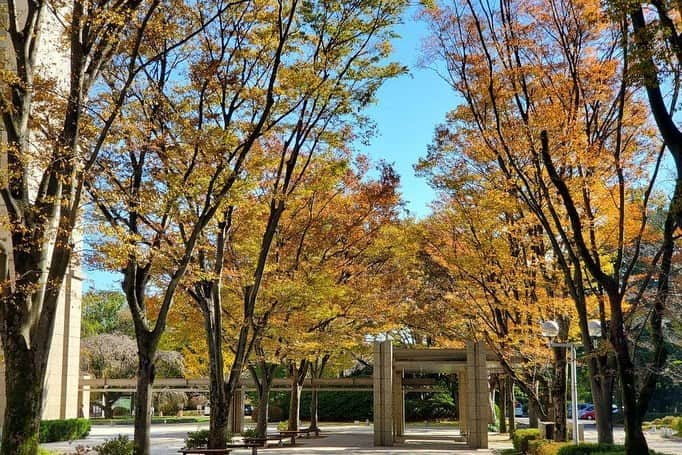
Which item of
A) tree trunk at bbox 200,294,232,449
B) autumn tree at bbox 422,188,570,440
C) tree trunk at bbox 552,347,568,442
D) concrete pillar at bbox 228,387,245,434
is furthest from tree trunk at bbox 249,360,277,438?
tree trunk at bbox 552,347,568,442

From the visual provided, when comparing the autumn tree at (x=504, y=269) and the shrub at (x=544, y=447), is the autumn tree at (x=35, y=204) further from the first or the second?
the shrub at (x=544, y=447)

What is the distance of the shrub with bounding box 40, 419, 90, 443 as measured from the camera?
22.7 meters

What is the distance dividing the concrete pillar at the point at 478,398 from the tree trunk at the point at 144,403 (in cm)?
1196

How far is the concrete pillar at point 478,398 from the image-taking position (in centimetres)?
2078

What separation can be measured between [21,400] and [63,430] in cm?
1762

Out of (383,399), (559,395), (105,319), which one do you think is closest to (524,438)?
(559,395)

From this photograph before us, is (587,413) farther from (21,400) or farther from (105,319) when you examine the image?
(21,400)

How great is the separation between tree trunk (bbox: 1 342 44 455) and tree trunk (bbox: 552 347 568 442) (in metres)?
10.6

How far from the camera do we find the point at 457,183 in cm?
1432

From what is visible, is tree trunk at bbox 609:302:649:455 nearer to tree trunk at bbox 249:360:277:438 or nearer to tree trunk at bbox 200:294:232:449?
Answer: tree trunk at bbox 200:294:232:449

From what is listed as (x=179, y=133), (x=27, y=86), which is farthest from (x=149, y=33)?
(x=27, y=86)

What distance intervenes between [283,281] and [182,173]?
447 centimetres

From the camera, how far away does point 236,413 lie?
27.3 m

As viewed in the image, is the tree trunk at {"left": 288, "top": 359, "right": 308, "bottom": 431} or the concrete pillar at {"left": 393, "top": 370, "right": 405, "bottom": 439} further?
the tree trunk at {"left": 288, "top": 359, "right": 308, "bottom": 431}
